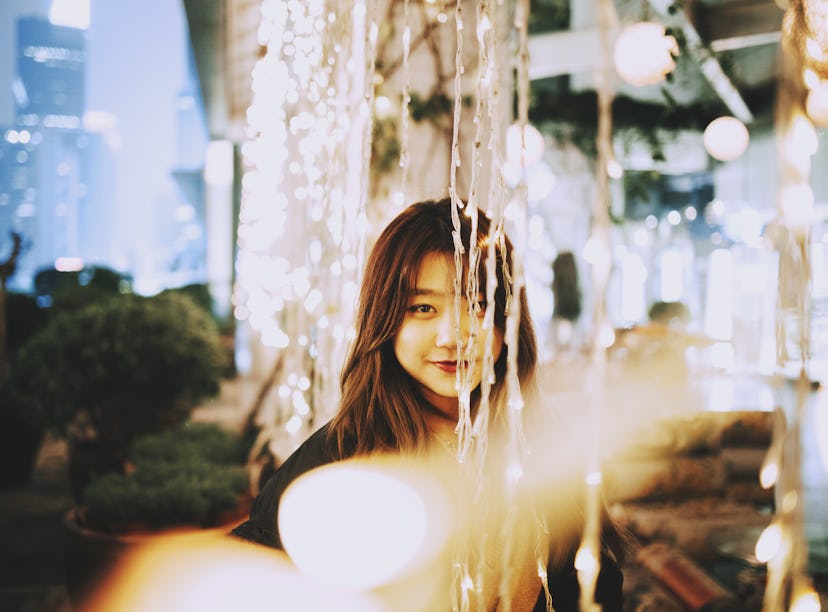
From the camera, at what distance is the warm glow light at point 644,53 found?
3006 mm

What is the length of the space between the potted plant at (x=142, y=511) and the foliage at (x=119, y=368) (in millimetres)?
1351

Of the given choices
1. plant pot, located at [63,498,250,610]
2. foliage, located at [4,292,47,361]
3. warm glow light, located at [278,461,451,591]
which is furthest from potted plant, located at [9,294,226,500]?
warm glow light, located at [278,461,451,591]

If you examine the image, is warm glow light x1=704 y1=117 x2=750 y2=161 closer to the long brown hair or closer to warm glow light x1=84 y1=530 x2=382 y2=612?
the long brown hair

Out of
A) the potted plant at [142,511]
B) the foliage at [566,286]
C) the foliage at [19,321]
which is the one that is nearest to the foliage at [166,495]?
the potted plant at [142,511]

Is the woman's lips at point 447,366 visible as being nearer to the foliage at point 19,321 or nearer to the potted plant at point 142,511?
the potted plant at point 142,511

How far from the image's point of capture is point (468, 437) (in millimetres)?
809

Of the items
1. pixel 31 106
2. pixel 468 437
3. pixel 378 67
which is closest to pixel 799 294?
pixel 468 437

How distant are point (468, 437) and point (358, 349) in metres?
0.57

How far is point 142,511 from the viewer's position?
2.17 metres

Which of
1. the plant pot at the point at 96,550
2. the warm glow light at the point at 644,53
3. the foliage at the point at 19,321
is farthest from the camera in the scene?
the foliage at the point at 19,321

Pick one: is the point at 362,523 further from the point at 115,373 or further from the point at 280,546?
the point at 115,373

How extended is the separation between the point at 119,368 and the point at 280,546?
2.83m

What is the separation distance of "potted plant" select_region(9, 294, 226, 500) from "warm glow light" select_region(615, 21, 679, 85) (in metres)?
2.79

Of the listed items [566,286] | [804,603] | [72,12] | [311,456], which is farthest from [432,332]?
[566,286]
